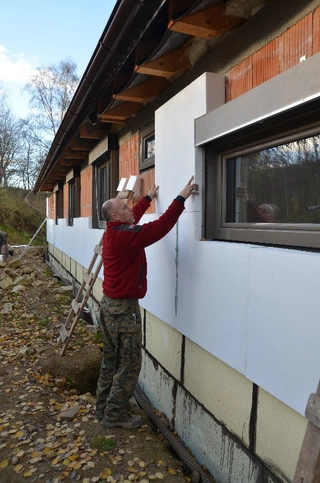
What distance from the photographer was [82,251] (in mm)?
8523

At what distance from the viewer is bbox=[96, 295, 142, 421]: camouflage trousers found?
10.8 feet

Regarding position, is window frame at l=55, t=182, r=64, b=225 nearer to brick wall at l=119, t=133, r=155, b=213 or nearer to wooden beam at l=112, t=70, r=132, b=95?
brick wall at l=119, t=133, r=155, b=213

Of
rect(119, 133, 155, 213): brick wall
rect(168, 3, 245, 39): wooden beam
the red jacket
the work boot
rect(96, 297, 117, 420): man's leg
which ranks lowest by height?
the work boot

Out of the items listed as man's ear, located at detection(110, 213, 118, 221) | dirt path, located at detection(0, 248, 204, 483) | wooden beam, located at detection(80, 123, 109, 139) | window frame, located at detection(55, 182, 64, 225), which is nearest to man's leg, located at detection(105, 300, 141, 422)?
dirt path, located at detection(0, 248, 204, 483)

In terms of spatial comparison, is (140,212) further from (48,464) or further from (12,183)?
(12,183)

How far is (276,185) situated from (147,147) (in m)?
2.64

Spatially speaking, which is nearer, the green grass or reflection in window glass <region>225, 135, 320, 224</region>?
Result: reflection in window glass <region>225, 135, 320, 224</region>

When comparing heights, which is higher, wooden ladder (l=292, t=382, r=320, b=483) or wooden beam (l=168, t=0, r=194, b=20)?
wooden beam (l=168, t=0, r=194, b=20)

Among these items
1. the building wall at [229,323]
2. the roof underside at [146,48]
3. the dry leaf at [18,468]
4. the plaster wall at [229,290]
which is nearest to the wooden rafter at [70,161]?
the roof underside at [146,48]

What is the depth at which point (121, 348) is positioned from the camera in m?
3.38

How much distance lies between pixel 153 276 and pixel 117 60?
2.13 meters

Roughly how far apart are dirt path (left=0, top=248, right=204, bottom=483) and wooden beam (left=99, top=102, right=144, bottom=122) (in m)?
3.24

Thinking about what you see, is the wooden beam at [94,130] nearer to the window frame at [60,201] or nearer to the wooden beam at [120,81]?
the wooden beam at [120,81]

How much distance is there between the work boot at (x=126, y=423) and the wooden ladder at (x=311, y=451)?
2.33 metres
